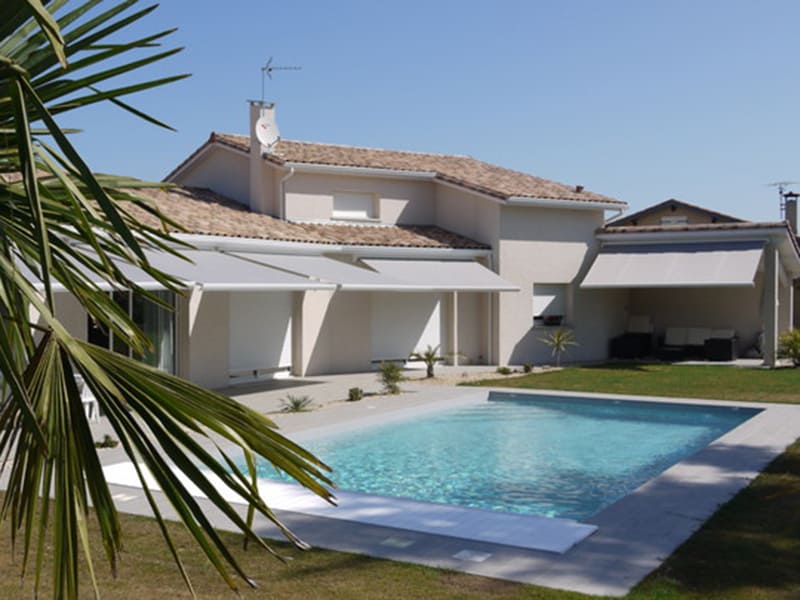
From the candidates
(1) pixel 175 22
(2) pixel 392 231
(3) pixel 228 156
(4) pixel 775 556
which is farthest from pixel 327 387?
(1) pixel 175 22

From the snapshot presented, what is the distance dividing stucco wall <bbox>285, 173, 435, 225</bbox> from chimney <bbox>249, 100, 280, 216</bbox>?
37.8 inches

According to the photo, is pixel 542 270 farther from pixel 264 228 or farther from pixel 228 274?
pixel 228 274

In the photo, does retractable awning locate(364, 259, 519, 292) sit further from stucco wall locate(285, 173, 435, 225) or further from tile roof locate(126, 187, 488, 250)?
stucco wall locate(285, 173, 435, 225)

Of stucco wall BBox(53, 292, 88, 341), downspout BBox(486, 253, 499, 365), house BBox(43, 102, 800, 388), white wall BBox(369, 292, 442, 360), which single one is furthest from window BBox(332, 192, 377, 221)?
stucco wall BBox(53, 292, 88, 341)

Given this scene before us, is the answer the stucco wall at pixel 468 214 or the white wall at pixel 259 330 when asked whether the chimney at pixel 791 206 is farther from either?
the white wall at pixel 259 330

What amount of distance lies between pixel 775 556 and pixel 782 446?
867cm

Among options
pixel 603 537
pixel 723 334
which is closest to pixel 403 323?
pixel 723 334

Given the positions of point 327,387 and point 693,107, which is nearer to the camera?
point 693,107

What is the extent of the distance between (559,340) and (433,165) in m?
11.5

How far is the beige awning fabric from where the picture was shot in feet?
121

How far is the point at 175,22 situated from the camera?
5316 mm

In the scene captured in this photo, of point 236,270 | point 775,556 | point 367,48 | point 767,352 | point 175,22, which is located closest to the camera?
point 175,22

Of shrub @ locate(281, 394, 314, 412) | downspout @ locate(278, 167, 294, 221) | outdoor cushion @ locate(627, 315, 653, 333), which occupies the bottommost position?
shrub @ locate(281, 394, 314, 412)

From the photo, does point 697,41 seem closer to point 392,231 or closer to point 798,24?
point 798,24
